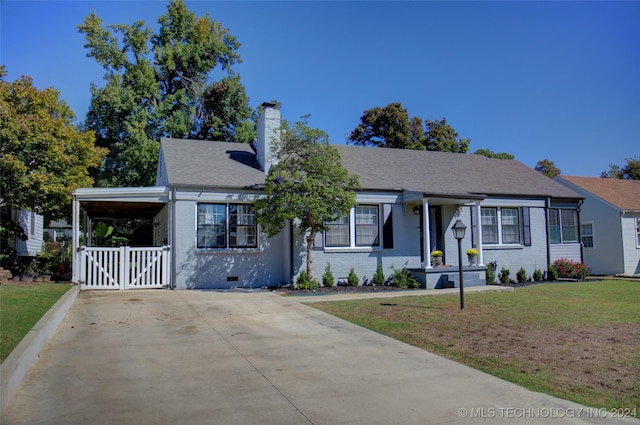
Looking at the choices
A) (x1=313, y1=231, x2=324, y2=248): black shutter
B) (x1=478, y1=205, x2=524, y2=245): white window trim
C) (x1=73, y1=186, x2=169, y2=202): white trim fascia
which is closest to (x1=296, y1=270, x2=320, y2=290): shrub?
(x1=313, y1=231, x2=324, y2=248): black shutter

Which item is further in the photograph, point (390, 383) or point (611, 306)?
point (611, 306)

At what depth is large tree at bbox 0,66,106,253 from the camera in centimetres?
1380

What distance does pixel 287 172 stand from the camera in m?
14.4

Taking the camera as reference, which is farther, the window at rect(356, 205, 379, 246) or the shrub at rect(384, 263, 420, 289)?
the window at rect(356, 205, 379, 246)

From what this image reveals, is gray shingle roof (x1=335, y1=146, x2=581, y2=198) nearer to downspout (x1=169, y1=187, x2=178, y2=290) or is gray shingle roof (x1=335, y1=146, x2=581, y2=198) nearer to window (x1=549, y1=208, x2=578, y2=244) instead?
window (x1=549, y1=208, x2=578, y2=244)

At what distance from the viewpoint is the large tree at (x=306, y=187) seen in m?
13.9

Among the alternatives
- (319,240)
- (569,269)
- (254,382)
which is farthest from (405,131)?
(254,382)

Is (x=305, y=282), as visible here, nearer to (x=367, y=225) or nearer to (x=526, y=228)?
(x=367, y=225)

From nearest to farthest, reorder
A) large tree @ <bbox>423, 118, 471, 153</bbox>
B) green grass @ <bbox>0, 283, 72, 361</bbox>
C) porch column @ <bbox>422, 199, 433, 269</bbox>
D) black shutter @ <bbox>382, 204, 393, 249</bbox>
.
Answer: green grass @ <bbox>0, 283, 72, 361</bbox> < porch column @ <bbox>422, 199, 433, 269</bbox> < black shutter @ <bbox>382, 204, 393, 249</bbox> < large tree @ <bbox>423, 118, 471, 153</bbox>

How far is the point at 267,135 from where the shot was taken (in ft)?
56.1

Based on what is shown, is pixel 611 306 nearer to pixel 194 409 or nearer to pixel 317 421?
pixel 317 421

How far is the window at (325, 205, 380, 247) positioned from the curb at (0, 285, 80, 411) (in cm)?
897

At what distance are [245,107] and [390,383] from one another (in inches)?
1028

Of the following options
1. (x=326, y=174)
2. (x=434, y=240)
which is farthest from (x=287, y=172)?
(x=434, y=240)
